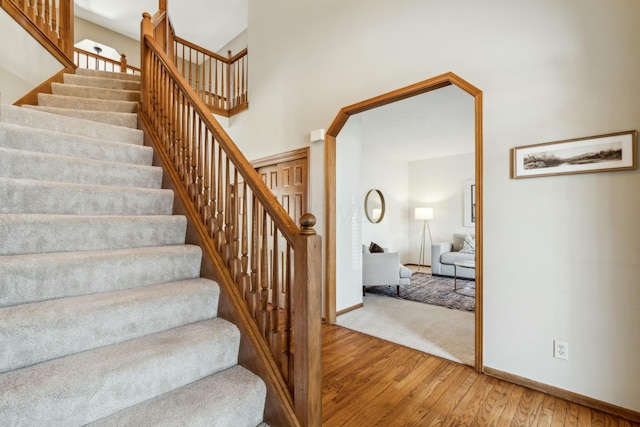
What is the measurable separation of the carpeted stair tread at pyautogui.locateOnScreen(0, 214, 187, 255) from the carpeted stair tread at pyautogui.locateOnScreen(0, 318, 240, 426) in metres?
0.60

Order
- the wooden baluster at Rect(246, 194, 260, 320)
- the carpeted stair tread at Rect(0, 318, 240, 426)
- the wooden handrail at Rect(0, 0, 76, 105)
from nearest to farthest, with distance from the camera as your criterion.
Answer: the carpeted stair tread at Rect(0, 318, 240, 426) < the wooden baluster at Rect(246, 194, 260, 320) < the wooden handrail at Rect(0, 0, 76, 105)

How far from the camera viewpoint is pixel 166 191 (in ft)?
→ 6.59

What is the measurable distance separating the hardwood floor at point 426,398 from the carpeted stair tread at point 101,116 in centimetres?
267

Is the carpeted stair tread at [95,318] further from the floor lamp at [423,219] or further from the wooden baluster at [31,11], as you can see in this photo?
the floor lamp at [423,219]

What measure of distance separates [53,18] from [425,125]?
16.5ft

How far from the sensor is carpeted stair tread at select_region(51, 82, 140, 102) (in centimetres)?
292


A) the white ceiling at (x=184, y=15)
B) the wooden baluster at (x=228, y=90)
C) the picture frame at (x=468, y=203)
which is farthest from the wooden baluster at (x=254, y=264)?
the picture frame at (x=468, y=203)

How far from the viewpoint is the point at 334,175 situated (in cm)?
321

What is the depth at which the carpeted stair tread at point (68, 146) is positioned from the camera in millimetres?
1760

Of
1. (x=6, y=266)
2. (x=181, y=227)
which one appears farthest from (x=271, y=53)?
(x=6, y=266)

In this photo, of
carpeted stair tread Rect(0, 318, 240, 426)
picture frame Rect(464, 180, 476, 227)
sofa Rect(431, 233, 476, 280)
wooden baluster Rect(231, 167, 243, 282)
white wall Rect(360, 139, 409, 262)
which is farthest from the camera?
picture frame Rect(464, 180, 476, 227)

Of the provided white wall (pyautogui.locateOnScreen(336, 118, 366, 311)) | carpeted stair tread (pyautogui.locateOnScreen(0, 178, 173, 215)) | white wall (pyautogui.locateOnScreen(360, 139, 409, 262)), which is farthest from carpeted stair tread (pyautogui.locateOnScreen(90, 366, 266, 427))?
white wall (pyautogui.locateOnScreen(360, 139, 409, 262))

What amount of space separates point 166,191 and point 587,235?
2.73m

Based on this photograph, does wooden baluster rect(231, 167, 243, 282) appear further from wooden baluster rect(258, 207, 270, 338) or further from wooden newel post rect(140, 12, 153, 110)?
wooden newel post rect(140, 12, 153, 110)
